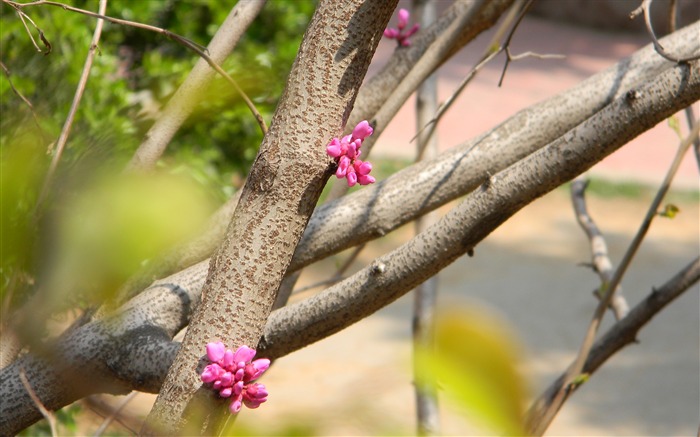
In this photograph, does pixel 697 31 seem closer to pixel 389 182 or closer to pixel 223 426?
pixel 389 182

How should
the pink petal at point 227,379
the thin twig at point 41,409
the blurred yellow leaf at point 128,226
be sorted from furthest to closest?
the pink petal at point 227,379 < the thin twig at point 41,409 < the blurred yellow leaf at point 128,226

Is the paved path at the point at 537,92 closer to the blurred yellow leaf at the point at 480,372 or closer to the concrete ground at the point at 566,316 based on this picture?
the concrete ground at the point at 566,316

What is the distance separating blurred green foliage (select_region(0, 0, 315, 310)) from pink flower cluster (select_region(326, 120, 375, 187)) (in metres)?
0.12

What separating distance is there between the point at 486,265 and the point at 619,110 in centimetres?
502

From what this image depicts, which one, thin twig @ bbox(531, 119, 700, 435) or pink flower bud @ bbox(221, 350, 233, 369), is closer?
pink flower bud @ bbox(221, 350, 233, 369)

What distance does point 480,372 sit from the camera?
0.46 m

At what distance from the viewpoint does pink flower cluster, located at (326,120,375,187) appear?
3.42 feet

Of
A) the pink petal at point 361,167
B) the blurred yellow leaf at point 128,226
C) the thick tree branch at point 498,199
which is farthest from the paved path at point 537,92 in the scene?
the blurred yellow leaf at point 128,226

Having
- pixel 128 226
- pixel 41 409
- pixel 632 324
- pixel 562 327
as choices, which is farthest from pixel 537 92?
pixel 128 226

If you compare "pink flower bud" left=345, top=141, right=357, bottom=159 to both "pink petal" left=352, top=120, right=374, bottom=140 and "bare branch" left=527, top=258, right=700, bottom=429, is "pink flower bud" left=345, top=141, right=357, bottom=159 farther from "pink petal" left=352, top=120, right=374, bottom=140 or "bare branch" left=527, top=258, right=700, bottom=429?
"bare branch" left=527, top=258, right=700, bottom=429

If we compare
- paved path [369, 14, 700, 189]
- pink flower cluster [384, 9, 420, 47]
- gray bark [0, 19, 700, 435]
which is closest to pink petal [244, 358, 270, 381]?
gray bark [0, 19, 700, 435]

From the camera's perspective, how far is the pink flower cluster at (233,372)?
968 mm

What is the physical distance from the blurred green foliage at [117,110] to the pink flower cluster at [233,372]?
199 mm

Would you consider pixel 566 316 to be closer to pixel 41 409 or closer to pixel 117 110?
pixel 117 110
